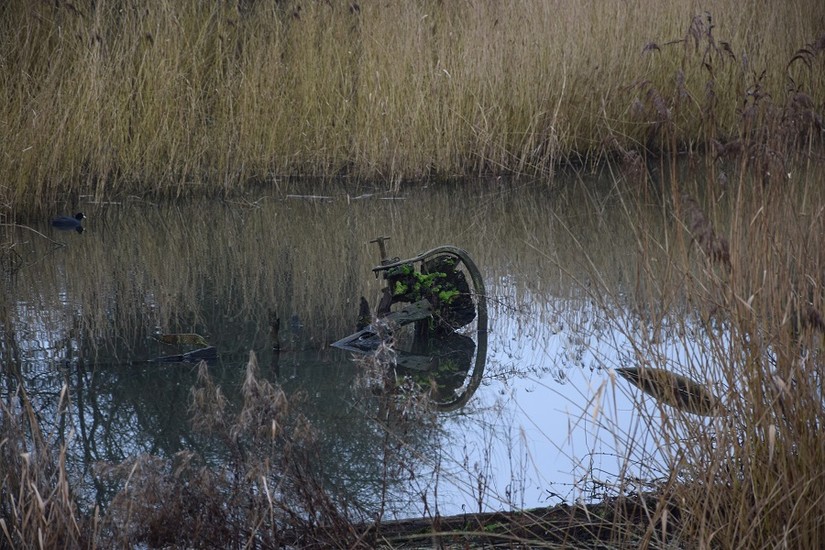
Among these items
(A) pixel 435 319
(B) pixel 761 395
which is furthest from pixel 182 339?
(B) pixel 761 395

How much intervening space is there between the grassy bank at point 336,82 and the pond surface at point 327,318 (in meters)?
0.31

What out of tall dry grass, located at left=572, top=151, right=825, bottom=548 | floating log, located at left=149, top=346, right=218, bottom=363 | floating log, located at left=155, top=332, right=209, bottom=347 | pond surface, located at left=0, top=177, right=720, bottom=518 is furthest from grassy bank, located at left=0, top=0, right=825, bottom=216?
tall dry grass, located at left=572, top=151, right=825, bottom=548

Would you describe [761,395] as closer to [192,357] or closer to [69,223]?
[192,357]

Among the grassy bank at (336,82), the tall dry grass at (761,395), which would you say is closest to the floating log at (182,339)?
the tall dry grass at (761,395)

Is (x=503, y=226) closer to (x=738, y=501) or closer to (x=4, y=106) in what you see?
(x=4, y=106)

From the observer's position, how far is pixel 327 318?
4309 millimetres

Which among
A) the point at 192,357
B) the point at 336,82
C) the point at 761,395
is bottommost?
the point at 192,357

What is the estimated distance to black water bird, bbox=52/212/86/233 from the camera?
20.3 ft

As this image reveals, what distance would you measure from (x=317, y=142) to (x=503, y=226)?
6.92 feet

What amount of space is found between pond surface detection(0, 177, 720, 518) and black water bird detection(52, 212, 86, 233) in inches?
3.0

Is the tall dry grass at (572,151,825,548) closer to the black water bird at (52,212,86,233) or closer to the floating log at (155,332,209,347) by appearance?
the floating log at (155,332,209,347)

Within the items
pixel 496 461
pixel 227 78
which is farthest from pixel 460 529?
pixel 227 78

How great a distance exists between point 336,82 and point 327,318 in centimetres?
390

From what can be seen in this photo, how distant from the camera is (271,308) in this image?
455cm
